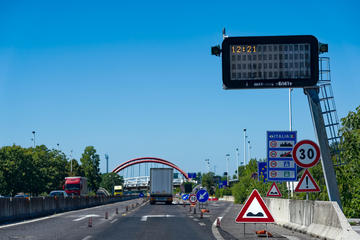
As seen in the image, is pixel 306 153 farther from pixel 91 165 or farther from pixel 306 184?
pixel 91 165

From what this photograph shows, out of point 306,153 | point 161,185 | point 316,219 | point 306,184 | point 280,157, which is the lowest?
point 316,219

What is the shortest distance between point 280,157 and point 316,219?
741cm

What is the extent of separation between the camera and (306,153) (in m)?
15.3

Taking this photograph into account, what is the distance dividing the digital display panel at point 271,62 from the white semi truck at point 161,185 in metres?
41.9

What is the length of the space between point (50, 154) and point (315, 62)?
9168 centimetres

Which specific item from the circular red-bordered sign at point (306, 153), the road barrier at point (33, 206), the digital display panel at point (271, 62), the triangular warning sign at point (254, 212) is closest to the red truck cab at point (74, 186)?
the road barrier at point (33, 206)

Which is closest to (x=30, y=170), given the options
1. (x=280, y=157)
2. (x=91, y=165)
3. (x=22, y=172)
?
(x=22, y=172)

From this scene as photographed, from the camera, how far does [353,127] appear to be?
25.3m

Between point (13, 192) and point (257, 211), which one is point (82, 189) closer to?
point (13, 192)

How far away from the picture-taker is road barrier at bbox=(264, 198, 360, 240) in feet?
44.3

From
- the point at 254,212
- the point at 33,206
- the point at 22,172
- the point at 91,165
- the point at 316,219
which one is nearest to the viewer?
the point at 254,212

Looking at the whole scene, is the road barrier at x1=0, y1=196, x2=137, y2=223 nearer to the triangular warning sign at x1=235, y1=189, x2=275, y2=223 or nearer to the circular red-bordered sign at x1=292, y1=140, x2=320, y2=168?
the triangular warning sign at x1=235, y1=189, x2=275, y2=223

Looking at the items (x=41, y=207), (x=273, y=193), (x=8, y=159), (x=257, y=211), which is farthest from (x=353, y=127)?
(x=8, y=159)

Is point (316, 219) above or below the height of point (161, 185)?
below
